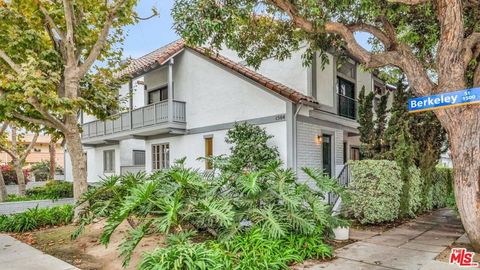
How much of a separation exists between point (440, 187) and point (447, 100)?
9.30m

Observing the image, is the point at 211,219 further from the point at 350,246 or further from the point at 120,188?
the point at 350,246

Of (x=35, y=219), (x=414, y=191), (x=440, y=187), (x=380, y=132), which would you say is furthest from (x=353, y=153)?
(x=35, y=219)

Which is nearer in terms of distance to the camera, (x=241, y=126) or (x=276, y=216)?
(x=276, y=216)

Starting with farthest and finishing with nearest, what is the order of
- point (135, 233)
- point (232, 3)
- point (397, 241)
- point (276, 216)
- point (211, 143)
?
point (211, 143)
point (232, 3)
point (397, 241)
point (276, 216)
point (135, 233)

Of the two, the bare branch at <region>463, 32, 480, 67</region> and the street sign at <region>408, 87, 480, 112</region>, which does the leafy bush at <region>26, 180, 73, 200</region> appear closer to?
the street sign at <region>408, 87, 480, 112</region>

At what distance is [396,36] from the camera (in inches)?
321

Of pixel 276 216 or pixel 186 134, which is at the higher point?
pixel 186 134

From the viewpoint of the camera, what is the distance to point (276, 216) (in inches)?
255

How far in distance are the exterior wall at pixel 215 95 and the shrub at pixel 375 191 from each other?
367cm

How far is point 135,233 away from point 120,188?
1677mm

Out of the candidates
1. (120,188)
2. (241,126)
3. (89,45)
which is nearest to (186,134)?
(241,126)

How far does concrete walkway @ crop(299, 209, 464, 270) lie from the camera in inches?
228

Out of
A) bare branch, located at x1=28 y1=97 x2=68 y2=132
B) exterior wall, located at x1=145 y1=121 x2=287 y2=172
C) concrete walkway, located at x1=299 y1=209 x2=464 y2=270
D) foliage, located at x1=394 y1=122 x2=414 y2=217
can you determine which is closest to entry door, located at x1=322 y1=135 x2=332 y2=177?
exterior wall, located at x1=145 y1=121 x2=287 y2=172

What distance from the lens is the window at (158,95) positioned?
16.4 meters
